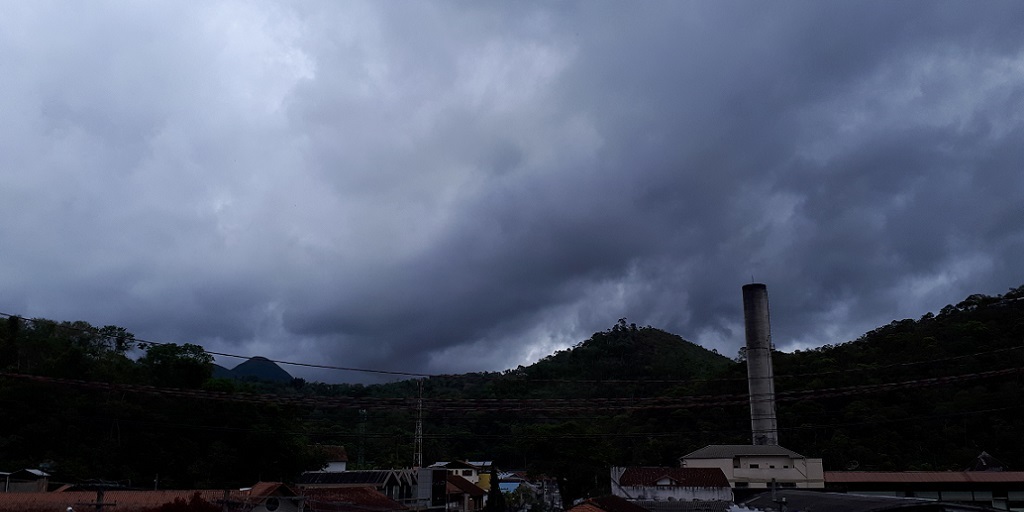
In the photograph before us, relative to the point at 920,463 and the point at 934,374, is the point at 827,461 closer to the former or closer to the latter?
the point at 920,463

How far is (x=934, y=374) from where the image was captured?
76062 mm

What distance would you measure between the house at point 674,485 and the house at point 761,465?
625cm

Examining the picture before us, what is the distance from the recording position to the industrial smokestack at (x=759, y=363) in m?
68.0

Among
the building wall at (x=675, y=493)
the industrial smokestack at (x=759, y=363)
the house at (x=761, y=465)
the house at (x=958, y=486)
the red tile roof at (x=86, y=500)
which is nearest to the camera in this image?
the red tile roof at (x=86, y=500)

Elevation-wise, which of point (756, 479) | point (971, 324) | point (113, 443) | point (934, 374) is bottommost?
point (756, 479)

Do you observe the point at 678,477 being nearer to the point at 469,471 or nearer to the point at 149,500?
the point at 469,471

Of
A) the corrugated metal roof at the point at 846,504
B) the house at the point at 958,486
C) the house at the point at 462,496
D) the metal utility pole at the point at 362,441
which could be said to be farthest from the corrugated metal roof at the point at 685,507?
the metal utility pole at the point at 362,441

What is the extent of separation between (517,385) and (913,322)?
60315 mm

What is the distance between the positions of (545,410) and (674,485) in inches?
589

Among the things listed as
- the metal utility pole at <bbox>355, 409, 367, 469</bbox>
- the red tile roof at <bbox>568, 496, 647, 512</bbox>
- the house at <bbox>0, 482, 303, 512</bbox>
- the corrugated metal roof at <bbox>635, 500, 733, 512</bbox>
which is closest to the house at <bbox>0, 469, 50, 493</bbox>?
the house at <bbox>0, 482, 303, 512</bbox>

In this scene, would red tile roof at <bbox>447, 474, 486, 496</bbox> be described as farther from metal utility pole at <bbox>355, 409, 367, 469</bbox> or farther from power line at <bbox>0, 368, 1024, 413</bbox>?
metal utility pole at <bbox>355, 409, 367, 469</bbox>

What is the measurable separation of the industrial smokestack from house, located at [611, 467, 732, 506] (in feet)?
45.5

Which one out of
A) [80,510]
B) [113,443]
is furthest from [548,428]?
[80,510]

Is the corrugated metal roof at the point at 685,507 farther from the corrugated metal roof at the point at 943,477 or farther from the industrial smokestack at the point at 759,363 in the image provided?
the industrial smokestack at the point at 759,363
